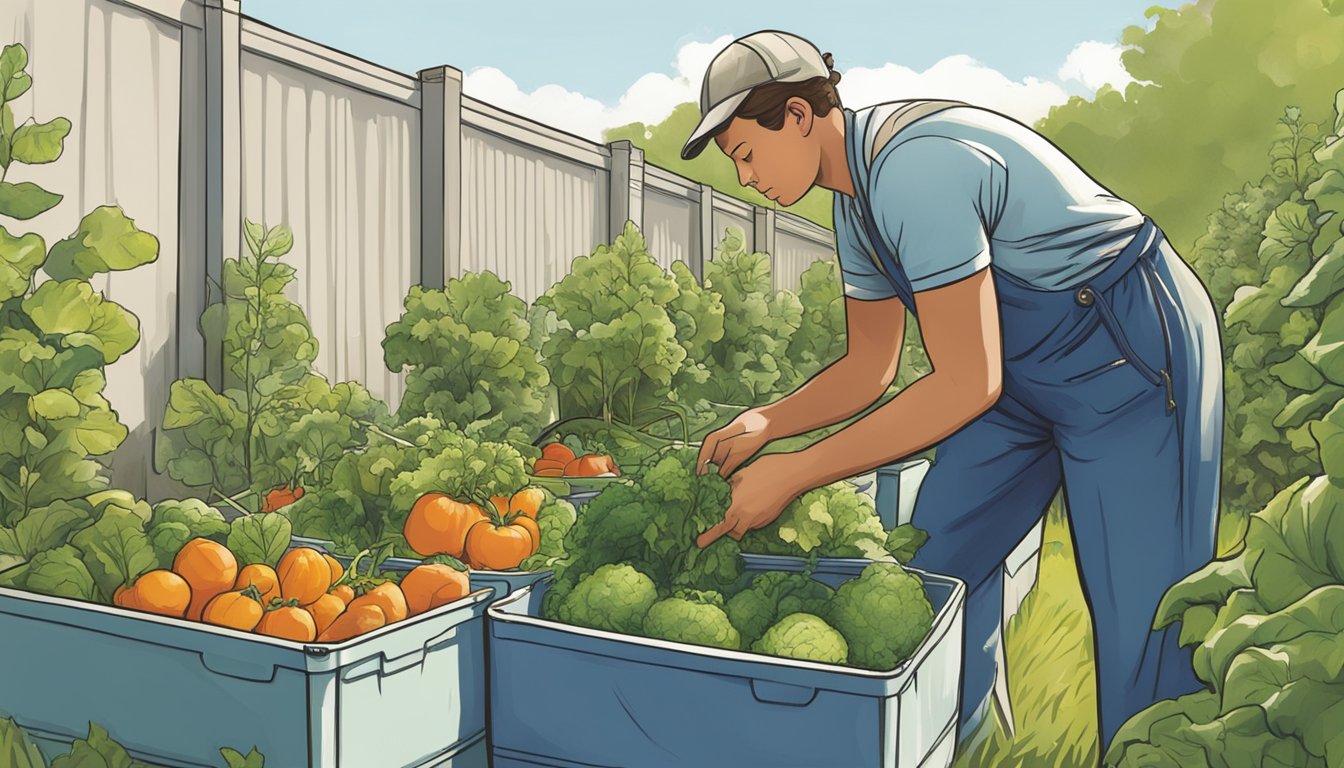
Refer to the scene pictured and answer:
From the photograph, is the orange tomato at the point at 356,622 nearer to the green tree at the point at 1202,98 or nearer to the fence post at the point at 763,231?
the fence post at the point at 763,231

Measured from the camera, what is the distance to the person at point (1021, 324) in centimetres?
152

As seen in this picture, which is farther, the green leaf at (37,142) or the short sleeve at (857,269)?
the short sleeve at (857,269)

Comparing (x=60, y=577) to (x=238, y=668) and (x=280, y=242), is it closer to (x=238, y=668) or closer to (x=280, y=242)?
(x=238, y=668)

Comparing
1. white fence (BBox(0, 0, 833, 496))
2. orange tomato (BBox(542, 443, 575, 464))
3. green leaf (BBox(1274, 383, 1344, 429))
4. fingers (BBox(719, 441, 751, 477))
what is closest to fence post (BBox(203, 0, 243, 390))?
white fence (BBox(0, 0, 833, 496))

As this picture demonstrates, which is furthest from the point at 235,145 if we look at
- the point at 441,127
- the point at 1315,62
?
the point at 1315,62

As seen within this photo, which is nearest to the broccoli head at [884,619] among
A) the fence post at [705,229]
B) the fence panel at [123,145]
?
the fence panel at [123,145]

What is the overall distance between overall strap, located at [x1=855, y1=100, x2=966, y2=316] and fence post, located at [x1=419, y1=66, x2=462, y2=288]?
2570mm

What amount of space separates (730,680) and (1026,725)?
4.33 ft

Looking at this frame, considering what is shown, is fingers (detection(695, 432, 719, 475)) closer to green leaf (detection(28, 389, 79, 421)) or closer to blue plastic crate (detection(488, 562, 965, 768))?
blue plastic crate (detection(488, 562, 965, 768))

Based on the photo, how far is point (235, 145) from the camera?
3066 mm

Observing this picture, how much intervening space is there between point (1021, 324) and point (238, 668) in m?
1.28

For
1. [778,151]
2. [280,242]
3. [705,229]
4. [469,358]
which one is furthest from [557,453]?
[705,229]

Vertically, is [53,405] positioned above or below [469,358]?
below

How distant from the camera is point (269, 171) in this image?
3.29 meters
